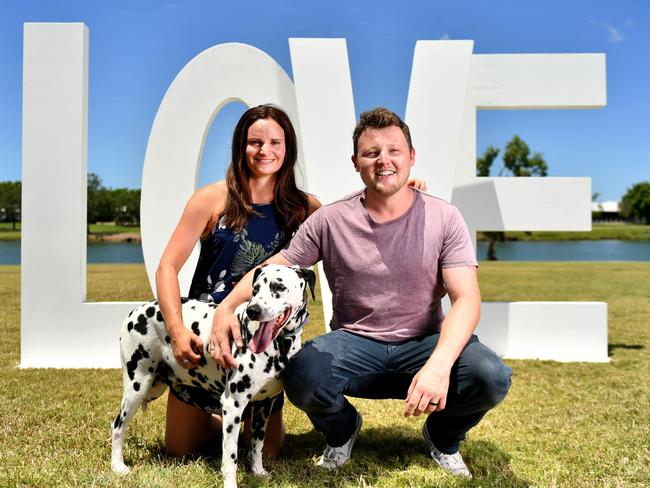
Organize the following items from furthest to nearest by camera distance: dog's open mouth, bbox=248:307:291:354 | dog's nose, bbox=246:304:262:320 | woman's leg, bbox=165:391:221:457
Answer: woman's leg, bbox=165:391:221:457 < dog's open mouth, bbox=248:307:291:354 < dog's nose, bbox=246:304:262:320

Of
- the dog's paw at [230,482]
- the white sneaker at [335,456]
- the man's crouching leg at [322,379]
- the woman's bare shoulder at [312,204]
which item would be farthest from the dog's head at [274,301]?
the white sneaker at [335,456]

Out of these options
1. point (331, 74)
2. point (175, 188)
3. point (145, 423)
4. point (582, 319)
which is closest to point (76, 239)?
point (175, 188)

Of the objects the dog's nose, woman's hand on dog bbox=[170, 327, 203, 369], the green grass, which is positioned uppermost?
the dog's nose

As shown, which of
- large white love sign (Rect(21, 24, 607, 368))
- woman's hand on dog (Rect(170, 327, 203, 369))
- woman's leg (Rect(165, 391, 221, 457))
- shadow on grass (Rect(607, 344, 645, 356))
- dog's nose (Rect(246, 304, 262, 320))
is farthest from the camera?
shadow on grass (Rect(607, 344, 645, 356))

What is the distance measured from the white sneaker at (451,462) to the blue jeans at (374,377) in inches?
4.4

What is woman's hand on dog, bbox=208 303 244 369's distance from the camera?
2652 millimetres

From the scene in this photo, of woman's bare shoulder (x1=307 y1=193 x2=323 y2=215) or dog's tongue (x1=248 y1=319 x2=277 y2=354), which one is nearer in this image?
dog's tongue (x1=248 y1=319 x2=277 y2=354)

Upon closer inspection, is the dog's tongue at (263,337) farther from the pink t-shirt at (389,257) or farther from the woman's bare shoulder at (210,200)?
the woman's bare shoulder at (210,200)

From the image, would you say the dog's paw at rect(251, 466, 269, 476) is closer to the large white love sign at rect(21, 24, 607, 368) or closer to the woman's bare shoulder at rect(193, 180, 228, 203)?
the woman's bare shoulder at rect(193, 180, 228, 203)

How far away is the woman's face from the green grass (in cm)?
152

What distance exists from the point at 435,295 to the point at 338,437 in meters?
0.88

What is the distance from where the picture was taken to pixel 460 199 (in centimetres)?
641

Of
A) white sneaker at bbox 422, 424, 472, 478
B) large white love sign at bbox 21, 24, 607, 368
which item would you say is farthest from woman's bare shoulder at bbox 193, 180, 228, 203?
large white love sign at bbox 21, 24, 607, 368

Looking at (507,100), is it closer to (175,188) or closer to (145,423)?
(175,188)
